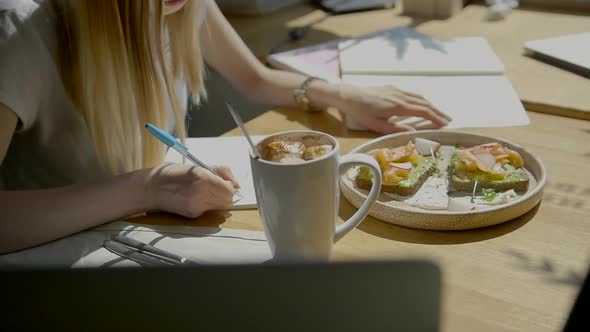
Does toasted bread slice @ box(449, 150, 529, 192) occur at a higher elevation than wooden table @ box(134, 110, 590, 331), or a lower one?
higher

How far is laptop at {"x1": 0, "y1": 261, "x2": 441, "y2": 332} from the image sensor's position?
0.35m

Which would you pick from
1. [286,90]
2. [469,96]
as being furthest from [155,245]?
[469,96]

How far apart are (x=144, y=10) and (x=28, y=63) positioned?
0.61ft

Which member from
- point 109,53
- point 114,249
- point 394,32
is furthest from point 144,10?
point 394,32

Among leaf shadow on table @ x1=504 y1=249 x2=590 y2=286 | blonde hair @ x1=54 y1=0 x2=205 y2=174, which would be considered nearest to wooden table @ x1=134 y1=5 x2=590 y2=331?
leaf shadow on table @ x1=504 y1=249 x2=590 y2=286

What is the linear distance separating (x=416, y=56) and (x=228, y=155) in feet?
1.89

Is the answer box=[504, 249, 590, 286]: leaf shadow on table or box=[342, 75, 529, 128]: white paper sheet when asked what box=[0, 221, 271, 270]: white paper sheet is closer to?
box=[504, 249, 590, 286]: leaf shadow on table

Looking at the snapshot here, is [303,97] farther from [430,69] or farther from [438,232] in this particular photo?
[438,232]

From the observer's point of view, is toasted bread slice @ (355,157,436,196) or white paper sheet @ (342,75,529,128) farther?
white paper sheet @ (342,75,529,128)

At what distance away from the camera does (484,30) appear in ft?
5.59

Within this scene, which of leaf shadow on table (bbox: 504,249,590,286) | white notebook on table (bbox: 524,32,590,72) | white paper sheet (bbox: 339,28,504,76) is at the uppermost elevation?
white paper sheet (bbox: 339,28,504,76)

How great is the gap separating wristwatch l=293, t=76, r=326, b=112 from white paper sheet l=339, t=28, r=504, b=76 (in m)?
0.13

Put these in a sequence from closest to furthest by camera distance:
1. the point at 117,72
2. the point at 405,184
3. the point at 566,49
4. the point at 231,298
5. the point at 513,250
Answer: the point at 231,298 < the point at 513,250 < the point at 405,184 < the point at 117,72 < the point at 566,49

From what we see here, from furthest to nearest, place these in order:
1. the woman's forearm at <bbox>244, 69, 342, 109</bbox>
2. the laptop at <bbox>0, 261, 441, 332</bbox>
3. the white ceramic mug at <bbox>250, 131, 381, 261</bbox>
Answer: the woman's forearm at <bbox>244, 69, 342, 109</bbox> < the white ceramic mug at <bbox>250, 131, 381, 261</bbox> < the laptop at <bbox>0, 261, 441, 332</bbox>
